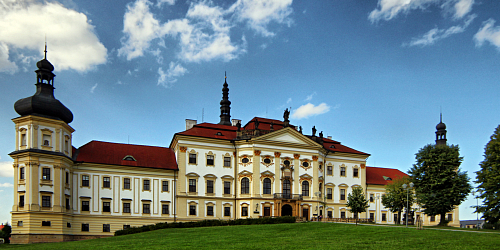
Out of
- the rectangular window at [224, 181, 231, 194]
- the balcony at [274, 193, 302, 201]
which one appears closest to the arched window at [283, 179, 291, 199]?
the balcony at [274, 193, 302, 201]

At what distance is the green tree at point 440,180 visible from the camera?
4803 centimetres

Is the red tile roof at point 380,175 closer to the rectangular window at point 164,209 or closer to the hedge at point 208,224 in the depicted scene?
the hedge at point 208,224

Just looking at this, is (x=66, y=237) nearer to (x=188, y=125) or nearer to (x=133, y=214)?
(x=133, y=214)

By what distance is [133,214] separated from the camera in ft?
166

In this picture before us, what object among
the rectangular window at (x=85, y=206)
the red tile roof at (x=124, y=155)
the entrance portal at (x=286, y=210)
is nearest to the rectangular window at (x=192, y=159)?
the red tile roof at (x=124, y=155)

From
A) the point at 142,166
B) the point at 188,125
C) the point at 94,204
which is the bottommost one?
the point at 94,204

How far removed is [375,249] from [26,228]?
3620 cm

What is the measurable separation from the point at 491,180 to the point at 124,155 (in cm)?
4210

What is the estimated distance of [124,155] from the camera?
174 feet

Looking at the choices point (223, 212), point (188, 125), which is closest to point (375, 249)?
point (223, 212)

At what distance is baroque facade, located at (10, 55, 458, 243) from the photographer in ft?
143

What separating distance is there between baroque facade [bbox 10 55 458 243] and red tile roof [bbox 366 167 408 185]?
4.85 metres

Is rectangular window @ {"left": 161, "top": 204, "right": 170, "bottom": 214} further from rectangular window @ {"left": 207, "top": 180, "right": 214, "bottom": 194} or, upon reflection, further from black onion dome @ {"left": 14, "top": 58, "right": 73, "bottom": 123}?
black onion dome @ {"left": 14, "top": 58, "right": 73, "bottom": 123}

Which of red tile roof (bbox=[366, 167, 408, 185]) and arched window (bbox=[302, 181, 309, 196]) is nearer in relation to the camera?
arched window (bbox=[302, 181, 309, 196])
